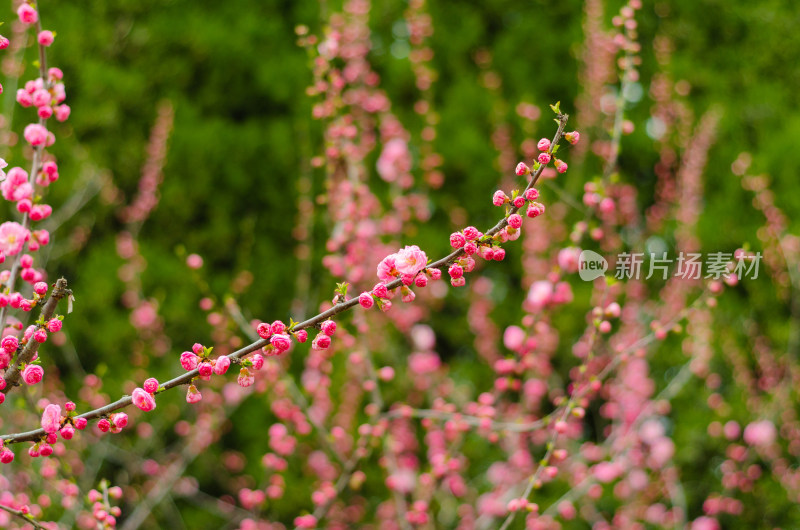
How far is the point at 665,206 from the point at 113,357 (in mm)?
3109

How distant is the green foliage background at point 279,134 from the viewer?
3.24m

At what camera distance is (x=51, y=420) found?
903 mm

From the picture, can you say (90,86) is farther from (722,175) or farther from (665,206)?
(722,175)

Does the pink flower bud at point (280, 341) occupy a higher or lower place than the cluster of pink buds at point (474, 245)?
lower

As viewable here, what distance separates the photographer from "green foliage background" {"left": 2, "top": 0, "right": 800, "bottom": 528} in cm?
324

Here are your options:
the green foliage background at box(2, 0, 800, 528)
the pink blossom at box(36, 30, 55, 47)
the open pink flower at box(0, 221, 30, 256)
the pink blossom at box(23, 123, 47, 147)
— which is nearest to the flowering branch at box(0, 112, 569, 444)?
the open pink flower at box(0, 221, 30, 256)

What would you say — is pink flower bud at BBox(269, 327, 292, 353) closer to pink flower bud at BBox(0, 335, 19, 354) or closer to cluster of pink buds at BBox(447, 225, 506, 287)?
cluster of pink buds at BBox(447, 225, 506, 287)

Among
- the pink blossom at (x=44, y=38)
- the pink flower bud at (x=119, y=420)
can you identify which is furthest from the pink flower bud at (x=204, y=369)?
the pink blossom at (x=44, y=38)

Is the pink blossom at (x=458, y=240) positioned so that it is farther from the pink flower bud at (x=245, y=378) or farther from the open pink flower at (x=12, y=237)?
the open pink flower at (x=12, y=237)

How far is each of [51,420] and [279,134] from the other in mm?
2841

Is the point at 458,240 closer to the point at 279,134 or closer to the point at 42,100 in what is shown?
the point at 42,100

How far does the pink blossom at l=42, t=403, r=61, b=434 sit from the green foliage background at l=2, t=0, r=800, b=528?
86.3 inches

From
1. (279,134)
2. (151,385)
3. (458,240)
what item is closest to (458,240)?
(458,240)

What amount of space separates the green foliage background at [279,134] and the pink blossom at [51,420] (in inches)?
86.3
